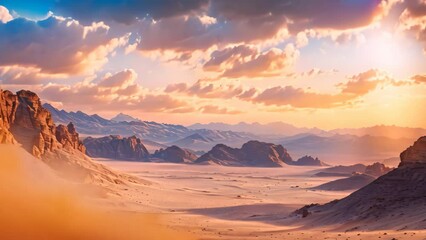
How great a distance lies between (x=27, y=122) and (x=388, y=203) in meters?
94.4

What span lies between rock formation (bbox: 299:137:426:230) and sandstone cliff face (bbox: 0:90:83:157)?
73235 mm

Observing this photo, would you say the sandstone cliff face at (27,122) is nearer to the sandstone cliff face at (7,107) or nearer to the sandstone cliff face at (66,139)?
the sandstone cliff face at (7,107)

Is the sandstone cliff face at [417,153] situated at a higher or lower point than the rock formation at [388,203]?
higher

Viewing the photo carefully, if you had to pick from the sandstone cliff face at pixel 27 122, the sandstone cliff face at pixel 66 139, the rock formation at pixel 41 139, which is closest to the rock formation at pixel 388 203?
the rock formation at pixel 41 139

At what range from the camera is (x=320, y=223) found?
63.4m

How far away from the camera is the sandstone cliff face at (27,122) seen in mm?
114125

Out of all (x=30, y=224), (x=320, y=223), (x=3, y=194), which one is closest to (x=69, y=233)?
(x=30, y=224)

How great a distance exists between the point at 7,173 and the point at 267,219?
50524 millimetres

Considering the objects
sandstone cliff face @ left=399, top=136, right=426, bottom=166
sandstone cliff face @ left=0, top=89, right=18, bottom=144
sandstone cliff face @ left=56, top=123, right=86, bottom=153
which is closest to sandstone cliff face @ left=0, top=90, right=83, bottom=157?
sandstone cliff face @ left=0, top=89, right=18, bottom=144

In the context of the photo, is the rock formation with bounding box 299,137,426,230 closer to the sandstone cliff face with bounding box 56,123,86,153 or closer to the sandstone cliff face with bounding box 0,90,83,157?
the sandstone cliff face with bounding box 0,90,83,157

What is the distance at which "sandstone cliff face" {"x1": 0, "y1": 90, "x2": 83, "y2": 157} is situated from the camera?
114 m

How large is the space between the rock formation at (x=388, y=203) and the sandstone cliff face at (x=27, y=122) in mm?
73235

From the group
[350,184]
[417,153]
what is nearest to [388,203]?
[417,153]

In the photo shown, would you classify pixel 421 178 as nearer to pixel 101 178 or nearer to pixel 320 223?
pixel 320 223
